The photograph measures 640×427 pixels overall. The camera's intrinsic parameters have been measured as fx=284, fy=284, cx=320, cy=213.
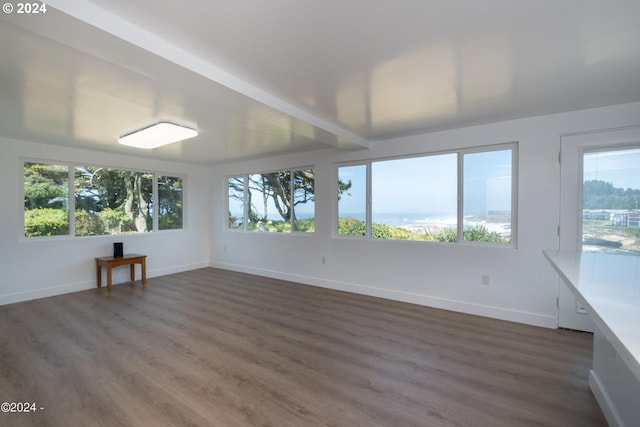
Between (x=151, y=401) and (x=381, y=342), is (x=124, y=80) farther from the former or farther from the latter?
(x=381, y=342)

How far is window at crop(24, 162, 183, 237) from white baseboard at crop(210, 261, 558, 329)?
2635 mm

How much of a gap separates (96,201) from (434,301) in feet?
19.0

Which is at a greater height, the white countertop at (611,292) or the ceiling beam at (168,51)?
the ceiling beam at (168,51)

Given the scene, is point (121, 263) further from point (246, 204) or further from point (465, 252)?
point (465, 252)

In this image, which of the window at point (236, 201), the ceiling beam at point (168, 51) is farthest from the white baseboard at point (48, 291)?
the ceiling beam at point (168, 51)

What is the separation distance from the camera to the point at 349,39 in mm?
1736

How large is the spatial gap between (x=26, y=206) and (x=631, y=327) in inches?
252

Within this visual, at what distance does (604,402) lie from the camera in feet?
5.93

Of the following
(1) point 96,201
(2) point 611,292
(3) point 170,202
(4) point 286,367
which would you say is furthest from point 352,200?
(1) point 96,201

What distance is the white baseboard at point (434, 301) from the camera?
320cm

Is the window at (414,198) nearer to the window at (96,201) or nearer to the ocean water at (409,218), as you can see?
the ocean water at (409,218)

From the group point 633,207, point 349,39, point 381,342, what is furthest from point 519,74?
point 381,342

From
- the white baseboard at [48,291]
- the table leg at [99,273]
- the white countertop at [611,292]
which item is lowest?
the white baseboard at [48,291]

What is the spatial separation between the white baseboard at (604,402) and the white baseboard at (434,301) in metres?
1.22
